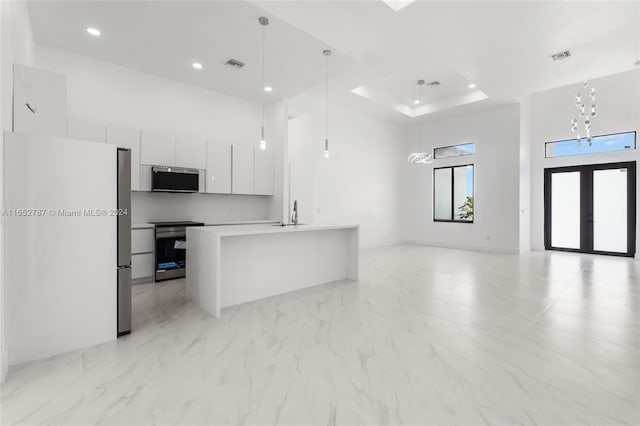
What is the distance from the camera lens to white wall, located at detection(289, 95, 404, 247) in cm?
677

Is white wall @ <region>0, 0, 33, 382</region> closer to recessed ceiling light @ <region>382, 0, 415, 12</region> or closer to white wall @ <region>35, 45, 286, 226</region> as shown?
white wall @ <region>35, 45, 286, 226</region>

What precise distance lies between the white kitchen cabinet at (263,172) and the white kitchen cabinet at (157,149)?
1.47m

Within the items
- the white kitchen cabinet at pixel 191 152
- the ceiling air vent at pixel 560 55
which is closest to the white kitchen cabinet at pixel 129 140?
the white kitchen cabinet at pixel 191 152

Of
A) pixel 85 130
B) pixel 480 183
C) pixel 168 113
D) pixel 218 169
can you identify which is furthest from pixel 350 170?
pixel 85 130

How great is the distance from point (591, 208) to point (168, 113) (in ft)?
31.5

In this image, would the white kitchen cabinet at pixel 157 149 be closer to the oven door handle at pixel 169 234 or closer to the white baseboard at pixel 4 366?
the oven door handle at pixel 169 234

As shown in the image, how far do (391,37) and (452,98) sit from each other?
4162 millimetres

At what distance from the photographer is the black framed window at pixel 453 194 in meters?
8.25

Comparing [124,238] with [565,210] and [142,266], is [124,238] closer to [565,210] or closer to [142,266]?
[142,266]

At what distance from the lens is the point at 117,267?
2547mm

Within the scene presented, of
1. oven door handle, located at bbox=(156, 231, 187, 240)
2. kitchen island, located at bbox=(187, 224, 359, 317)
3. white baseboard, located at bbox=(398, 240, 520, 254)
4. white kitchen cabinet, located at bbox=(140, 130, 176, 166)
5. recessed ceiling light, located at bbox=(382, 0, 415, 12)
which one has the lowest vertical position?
white baseboard, located at bbox=(398, 240, 520, 254)

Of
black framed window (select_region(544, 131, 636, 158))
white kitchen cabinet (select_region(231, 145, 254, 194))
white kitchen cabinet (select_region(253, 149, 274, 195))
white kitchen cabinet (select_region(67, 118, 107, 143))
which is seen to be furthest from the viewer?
black framed window (select_region(544, 131, 636, 158))

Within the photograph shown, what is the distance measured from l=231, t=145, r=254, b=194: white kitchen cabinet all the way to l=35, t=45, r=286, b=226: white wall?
0.36 m

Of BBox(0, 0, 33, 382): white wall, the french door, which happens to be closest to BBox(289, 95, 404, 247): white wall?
the french door
